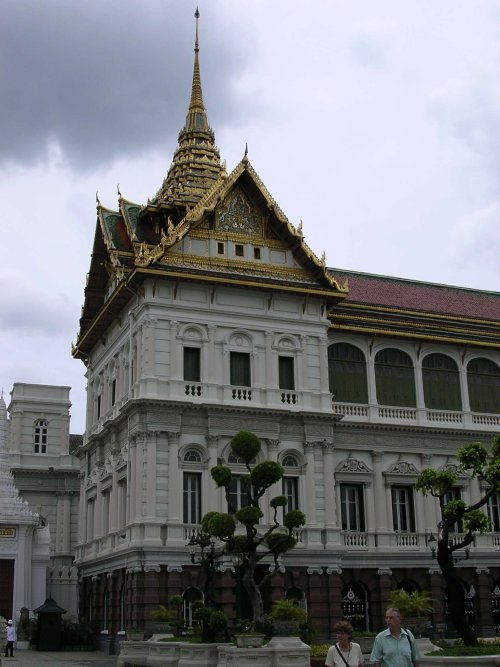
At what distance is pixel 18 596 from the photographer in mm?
40406

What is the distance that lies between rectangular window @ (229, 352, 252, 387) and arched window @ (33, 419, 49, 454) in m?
24.6

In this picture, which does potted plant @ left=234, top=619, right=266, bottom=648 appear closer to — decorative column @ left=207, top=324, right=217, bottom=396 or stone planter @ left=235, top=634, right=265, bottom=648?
stone planter @ left=235, top=634, right=265, bottom=648

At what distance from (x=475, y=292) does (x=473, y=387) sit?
7832mm

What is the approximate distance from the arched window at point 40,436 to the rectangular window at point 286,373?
81.7 ft

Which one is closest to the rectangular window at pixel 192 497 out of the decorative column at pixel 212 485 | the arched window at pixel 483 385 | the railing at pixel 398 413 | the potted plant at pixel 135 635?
the decorative column at pixel 212 485

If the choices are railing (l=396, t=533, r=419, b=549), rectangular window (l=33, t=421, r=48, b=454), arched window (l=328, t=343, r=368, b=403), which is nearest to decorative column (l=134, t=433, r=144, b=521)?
arched window (l=328, t=343, r=368, b=403)

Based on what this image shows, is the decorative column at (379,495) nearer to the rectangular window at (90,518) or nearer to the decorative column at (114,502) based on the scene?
the decorative column at (114,502)

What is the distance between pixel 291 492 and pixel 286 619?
10.4m

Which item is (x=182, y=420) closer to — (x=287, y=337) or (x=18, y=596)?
(x=287, y=337)

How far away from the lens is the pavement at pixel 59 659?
29.5 m

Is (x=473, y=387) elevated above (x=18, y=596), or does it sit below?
above

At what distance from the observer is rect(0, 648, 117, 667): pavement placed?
96.7ft

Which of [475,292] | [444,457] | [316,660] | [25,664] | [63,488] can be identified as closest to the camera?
[316,660]

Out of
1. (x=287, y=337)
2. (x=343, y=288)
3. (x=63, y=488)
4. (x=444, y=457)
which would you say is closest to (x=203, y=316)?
(x=287, y=337)
